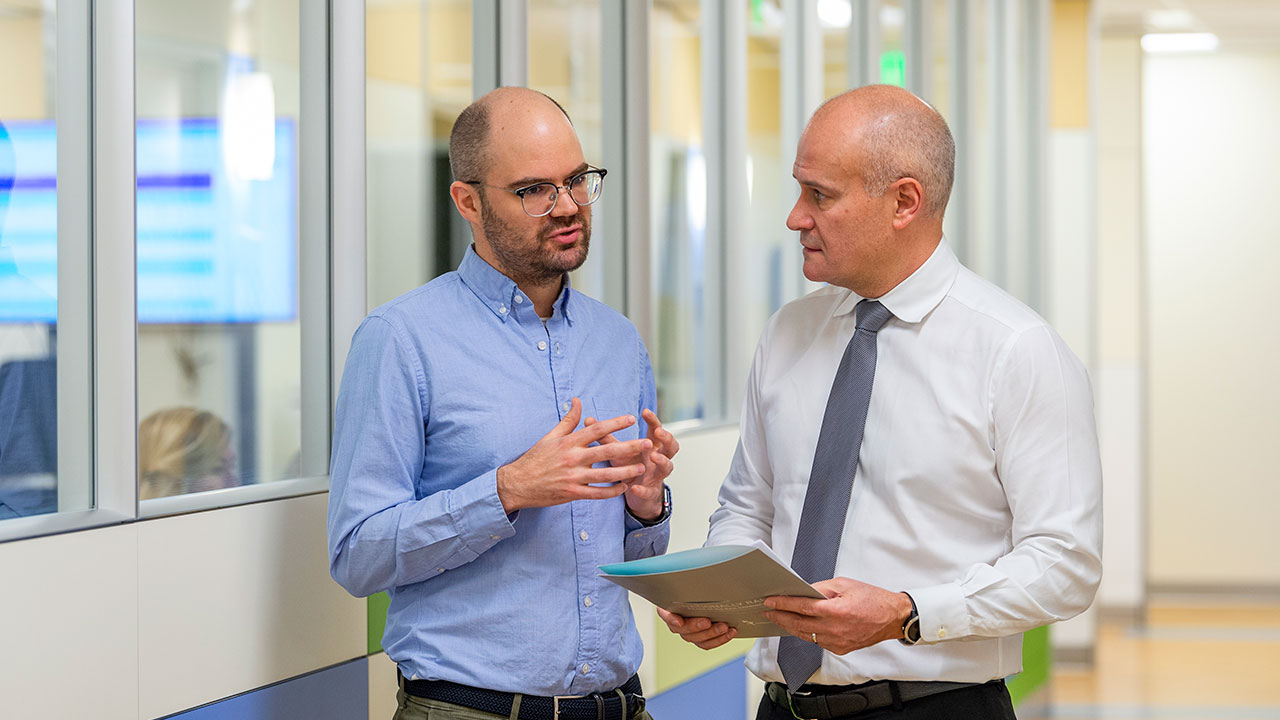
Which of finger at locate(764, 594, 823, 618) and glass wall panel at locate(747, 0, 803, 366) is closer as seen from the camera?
finger at locate(764, 594, 823, 618)

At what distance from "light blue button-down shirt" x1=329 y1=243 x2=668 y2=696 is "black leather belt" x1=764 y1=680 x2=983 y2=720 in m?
0.28

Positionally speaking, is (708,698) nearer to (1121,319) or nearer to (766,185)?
(766,185)

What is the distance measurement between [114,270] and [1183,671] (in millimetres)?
6230

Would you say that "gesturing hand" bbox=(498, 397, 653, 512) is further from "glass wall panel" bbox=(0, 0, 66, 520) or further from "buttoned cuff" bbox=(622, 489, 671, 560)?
"glass wall panel" bbox=(0, 0, 66, 520)

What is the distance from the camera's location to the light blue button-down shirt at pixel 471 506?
1862 millimetres

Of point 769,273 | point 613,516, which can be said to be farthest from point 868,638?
point 769,273

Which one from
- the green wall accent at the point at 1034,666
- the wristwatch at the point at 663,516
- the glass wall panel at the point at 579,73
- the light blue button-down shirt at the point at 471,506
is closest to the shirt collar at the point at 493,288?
the light blue button-down shirt at the point at 471,506

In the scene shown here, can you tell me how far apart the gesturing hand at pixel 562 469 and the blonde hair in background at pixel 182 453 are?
0.63 metres

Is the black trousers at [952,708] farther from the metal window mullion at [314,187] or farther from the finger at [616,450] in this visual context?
the metal window mullion at [314,187]

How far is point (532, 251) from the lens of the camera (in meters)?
1.99

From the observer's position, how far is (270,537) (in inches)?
86.5

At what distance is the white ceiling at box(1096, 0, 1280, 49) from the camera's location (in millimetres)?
7086

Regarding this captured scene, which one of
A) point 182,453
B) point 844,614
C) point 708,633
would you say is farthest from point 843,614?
point 182,453

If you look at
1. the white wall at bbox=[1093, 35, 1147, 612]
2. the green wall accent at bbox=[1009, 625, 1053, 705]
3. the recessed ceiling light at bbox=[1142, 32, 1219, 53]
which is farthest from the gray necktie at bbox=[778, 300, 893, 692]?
the recessed ceiling light at bbox=[1142, 32, 1219, 53]
